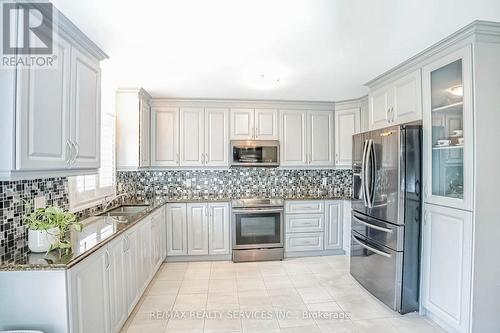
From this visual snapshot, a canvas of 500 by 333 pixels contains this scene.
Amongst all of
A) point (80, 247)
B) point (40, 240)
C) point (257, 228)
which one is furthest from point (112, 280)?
point (257, 228)

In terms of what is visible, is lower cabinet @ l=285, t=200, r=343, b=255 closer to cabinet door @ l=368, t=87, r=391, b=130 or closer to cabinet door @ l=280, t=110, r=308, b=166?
cabinet door @ l=280, t=110, r=308, b=166

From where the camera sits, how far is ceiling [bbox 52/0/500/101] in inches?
66.8

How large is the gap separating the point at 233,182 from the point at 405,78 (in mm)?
2750

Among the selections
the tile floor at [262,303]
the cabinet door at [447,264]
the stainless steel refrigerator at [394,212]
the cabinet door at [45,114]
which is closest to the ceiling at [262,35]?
the cabinet door at [45,114]

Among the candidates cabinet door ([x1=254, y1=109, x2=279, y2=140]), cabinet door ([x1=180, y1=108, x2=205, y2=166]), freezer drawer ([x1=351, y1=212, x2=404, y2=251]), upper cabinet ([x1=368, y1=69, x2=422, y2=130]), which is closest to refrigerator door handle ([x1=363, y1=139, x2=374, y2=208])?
freezer drawer ([x1=351, y1=212, x2=404, y2=251])

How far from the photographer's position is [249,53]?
2.38 meters

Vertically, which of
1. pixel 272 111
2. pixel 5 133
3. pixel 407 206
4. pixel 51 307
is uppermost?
pixel 272 111

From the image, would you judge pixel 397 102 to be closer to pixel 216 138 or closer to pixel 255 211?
pixel 255 211

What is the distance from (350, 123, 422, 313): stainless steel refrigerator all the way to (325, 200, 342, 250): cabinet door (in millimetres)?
1199

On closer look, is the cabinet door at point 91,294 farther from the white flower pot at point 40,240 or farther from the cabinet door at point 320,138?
the cabinet door at point 320,138

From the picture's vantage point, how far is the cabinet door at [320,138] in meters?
4.28

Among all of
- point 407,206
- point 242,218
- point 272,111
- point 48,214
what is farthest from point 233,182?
point 48,214

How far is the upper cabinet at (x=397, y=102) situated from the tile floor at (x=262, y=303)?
6.29ft

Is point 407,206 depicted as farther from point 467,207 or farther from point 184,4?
point 184,4
